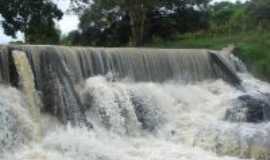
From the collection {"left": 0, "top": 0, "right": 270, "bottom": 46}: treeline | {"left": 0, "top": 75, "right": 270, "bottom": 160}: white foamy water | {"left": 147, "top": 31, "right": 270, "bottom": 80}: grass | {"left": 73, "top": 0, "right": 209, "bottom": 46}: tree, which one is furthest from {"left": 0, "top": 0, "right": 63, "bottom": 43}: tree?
{"left": 0, "top": 75, "right": 270, "bottom": 160}: white foamy water

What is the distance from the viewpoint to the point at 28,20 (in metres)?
21.0

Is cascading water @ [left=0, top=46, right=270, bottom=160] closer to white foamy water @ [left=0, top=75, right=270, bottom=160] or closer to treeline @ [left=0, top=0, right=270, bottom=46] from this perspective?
white foamy water @ [left=0, top=75, right=270, bottom=160]

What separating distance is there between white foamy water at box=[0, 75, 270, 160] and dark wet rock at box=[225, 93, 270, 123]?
0.70 feet

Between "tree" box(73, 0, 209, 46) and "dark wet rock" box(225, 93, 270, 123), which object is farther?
"tree" box(73, 0, 209, 46)

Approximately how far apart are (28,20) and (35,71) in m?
11.3

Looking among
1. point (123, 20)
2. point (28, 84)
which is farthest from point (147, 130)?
point (123, 20)

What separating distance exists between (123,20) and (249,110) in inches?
532

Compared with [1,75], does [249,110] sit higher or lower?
lower

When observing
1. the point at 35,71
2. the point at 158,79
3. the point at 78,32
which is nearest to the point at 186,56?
the point at 158,79

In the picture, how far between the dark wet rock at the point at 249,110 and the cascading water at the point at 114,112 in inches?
0.9

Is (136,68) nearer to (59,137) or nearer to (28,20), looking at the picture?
(59,137)

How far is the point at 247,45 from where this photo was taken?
17.6 meters

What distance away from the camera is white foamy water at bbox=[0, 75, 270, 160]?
28.0ft

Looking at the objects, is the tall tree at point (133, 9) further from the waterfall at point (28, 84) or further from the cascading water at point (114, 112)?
the waterfall at point (28, 84)
